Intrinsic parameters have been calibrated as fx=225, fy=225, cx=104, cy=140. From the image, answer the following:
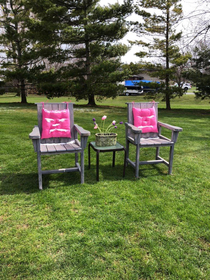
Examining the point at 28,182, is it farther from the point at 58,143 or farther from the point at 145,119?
the point at 145,119

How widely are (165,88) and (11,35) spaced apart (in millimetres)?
10324

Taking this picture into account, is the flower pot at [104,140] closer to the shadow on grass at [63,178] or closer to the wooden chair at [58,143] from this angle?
the wooden chair at [58,143]

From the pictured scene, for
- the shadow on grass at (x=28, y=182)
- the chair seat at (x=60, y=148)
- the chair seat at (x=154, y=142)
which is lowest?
the shadow on grass at (x=28, y=182)

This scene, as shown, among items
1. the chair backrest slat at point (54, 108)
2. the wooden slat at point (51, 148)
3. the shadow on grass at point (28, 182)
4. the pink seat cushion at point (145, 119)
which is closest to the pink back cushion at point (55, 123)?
the chair backrest slat at point (54, 108)

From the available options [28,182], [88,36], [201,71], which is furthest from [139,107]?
[88,36]

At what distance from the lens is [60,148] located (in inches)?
121

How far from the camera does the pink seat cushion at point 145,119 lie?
3.66m

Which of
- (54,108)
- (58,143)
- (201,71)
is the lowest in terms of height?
(58,143)

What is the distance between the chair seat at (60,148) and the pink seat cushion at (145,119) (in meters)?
1.07

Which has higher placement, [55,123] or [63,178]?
[55,123]

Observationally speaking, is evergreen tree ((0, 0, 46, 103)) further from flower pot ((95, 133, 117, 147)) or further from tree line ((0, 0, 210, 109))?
flower pot ((95, 133, 117, 147))

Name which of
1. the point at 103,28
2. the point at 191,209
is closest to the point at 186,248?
the point at 191,209

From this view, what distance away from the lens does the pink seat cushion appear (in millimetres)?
3664

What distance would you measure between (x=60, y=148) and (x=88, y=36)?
12.3 metres
